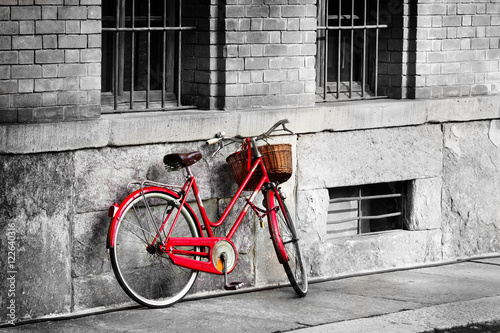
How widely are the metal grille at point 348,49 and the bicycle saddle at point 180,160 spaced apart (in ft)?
5.79

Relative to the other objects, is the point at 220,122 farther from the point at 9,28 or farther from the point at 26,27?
the point at 9,28

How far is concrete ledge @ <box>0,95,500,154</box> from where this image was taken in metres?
6.33

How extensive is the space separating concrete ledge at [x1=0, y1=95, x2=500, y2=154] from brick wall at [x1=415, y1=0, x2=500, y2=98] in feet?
0.45

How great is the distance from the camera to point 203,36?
7.29m

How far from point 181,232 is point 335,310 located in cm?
122

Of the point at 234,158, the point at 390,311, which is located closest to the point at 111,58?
the point at 234,158

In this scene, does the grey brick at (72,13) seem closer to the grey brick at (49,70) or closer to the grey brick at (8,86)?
the grey brick at (49,70)

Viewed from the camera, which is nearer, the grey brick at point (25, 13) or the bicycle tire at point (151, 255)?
the grey brick at point (25, 13)

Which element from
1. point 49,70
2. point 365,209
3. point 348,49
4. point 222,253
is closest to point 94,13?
point 49,70

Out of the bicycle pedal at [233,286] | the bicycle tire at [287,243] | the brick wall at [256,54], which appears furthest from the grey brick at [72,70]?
the bicycle pedal at [233,286]

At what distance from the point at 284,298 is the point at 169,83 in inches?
71.9

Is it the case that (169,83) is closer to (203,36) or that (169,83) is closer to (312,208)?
(203,36)

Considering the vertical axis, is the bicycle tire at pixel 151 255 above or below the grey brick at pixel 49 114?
below

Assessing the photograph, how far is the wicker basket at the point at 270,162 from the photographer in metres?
7.02
